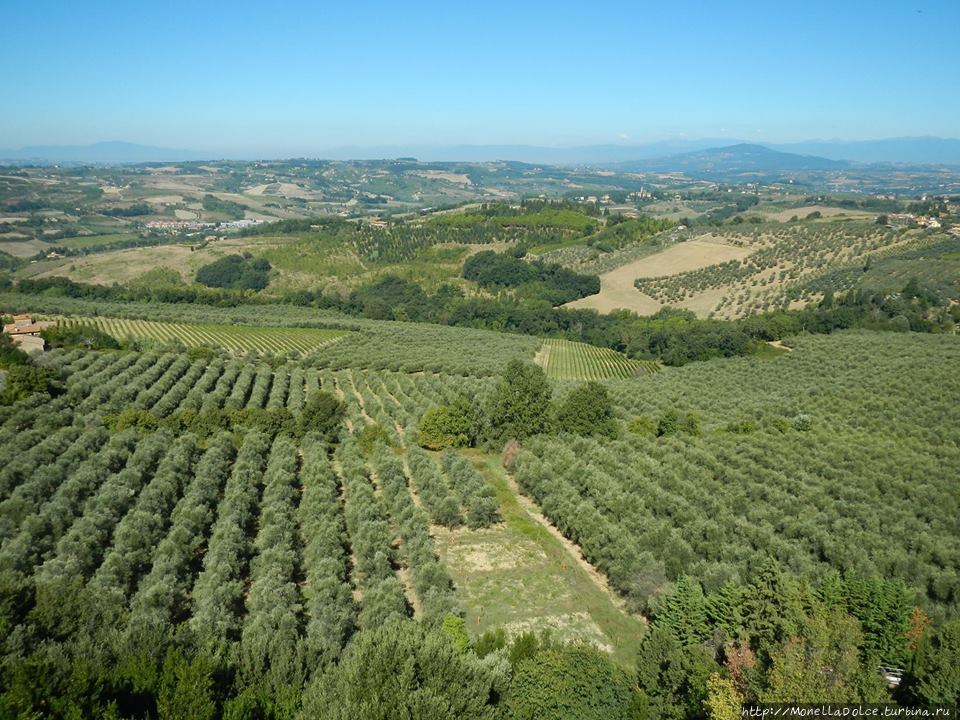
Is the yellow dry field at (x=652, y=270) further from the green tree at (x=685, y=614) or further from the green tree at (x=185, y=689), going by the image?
the green tree at (x=185, y=689)

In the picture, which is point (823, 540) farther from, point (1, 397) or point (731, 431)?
point (1, 397)

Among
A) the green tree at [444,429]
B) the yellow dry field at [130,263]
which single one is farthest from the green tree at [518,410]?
the yellow dry field at [130,263]

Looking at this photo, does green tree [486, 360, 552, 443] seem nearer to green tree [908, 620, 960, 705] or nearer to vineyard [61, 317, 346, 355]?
green tree [908, 620, 960, 705]

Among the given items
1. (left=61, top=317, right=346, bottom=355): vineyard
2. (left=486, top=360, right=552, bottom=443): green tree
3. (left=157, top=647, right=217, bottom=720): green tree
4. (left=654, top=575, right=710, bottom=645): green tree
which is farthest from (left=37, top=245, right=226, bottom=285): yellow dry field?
(left=654, top=575, right=710, bottom=645): green tree

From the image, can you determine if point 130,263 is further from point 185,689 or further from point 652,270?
point 185,689

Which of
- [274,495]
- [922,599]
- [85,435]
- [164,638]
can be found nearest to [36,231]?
[85,435]

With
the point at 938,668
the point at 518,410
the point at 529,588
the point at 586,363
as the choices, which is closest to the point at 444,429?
the point at 518,410
